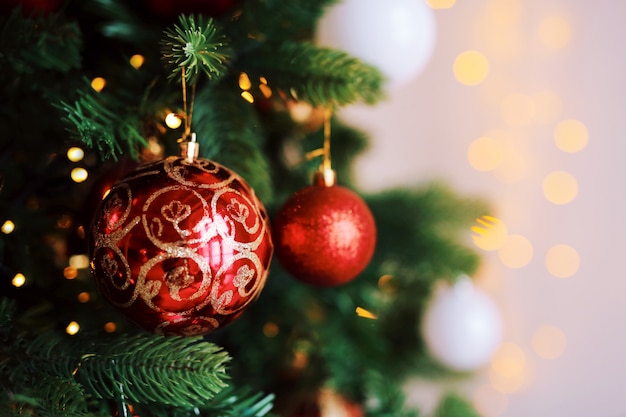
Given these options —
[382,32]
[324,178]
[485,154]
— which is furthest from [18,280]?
[485,154]

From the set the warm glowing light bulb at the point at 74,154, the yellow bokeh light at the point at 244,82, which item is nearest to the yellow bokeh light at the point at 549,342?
the yellow bokeh light at the point at 244,82

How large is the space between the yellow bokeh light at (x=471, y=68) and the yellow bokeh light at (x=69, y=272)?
0.80m

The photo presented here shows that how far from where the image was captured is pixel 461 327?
26.3 inches

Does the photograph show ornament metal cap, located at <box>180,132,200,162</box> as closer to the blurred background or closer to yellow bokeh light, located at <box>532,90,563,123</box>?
the blurred background

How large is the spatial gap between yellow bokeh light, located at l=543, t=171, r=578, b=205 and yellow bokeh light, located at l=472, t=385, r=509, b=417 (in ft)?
1.32

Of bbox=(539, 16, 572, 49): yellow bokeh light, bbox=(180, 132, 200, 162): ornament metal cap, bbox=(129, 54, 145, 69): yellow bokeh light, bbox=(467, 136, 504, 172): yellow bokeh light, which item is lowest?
bbox=(467, 136, 504, 172): yellow bokeh light

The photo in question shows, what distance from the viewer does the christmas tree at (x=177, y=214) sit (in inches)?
13.9

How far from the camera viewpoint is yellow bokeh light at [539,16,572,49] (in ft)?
3.02

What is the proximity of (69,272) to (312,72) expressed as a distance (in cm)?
30

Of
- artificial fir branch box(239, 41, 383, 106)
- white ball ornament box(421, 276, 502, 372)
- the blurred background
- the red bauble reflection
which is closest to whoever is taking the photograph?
the red bauble reflection

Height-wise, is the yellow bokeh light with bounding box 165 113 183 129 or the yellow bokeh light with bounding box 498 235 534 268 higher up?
the yellow bokeh light with bounding box 165 113 183 129

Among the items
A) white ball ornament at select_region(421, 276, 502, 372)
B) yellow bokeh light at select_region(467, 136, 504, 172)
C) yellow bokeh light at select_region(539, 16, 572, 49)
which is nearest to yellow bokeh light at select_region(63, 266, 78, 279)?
white ball ornament at select_region(421, 276, 502, 372)

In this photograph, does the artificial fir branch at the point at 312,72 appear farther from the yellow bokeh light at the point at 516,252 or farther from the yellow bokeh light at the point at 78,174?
the yellow bokeh light at the point at 516,252

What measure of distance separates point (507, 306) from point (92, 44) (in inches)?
A: 34.0
